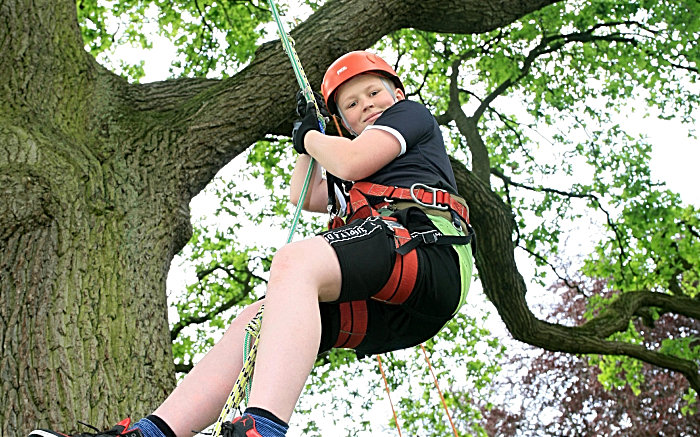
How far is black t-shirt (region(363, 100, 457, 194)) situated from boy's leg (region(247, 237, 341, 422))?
0.51 metres

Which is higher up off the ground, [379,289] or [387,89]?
[387,89]

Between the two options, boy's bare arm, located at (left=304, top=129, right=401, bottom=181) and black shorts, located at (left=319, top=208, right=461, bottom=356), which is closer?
black shorts, located at (left=319, top=208, right=461, bottom=356)

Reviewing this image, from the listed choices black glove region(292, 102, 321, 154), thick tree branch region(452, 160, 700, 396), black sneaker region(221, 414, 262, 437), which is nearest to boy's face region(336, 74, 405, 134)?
black glove region(292, 102, 321, 154)

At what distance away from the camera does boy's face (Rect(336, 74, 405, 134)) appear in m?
2.45

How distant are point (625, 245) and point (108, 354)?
669 cm

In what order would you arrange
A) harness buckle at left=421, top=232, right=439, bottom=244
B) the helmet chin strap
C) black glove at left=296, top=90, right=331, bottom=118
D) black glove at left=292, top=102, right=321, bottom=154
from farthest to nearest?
black glove at left=296, top=90, right=331, bottom=118 → the helmet chin strap → black glove at left=292, top=102, right=321, bottom=154 → harness buckle at left=421, top=232, right=439, bottom=244

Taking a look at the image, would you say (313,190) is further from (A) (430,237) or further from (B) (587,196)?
(B) (587,196)

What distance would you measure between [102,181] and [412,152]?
1.85m

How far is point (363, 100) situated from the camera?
97.3 inches

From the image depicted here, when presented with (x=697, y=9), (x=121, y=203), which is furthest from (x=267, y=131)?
(x=697, y=9)

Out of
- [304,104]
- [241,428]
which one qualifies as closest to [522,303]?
[304,104]


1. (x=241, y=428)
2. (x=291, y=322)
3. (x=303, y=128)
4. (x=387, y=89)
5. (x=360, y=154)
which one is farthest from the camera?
(x=387, y=89)

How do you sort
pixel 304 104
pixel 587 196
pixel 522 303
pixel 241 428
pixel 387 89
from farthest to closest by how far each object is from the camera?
pixel 587 196 → pixel 522 303 → pixel 304 104 → pixel 387 89 → pixel 241 428

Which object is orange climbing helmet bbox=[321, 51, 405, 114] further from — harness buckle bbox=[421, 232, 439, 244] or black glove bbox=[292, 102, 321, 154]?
harness buckle bbox=[421, 232, 439, 244]
